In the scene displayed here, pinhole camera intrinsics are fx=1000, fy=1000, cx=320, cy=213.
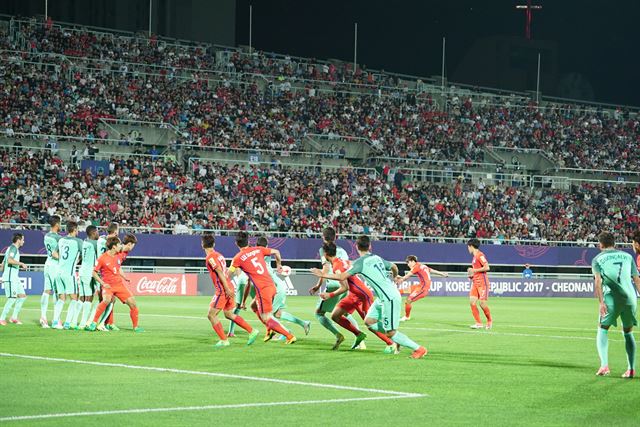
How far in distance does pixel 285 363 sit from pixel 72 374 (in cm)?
373

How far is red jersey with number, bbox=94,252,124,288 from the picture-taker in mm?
23297

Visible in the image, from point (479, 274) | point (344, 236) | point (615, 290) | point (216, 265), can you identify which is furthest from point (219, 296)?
point (344, 236)

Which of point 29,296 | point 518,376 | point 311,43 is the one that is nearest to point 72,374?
point 518,376

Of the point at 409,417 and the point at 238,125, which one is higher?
the point at 238,125

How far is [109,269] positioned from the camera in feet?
76.7

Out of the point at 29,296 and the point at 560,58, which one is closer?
the point at 29,296

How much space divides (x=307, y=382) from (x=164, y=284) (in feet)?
113

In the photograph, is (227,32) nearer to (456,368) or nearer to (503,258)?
(503,258)

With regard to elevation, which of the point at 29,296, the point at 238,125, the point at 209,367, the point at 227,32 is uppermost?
the point at 227,32

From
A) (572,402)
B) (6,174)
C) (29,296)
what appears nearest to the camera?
(572,402)

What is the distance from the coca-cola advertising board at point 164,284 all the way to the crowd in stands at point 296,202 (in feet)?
10.7

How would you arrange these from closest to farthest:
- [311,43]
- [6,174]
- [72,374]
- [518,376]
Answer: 1. [72,374]
2. [518,376]
3. [6,174]
4. [311,43]

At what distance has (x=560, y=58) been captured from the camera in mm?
94125

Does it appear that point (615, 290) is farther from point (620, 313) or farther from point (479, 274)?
point (479, 274)
